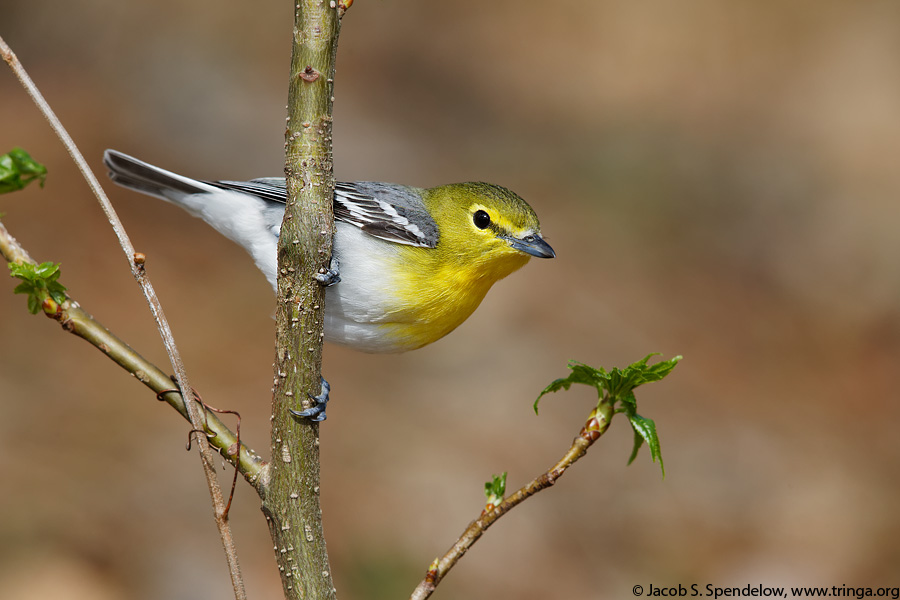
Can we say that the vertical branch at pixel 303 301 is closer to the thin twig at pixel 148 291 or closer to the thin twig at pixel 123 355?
the thin twig at pixel 123 355

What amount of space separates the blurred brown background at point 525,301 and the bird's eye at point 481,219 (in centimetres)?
425

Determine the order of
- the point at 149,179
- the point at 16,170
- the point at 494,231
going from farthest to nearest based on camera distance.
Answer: the point at 149,179 → the point at 494,231 → the point at 16,170

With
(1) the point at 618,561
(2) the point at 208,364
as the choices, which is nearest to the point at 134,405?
(2) the point at 208,364

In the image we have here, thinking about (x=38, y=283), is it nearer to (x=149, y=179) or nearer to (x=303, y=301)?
(x=303, y=301)

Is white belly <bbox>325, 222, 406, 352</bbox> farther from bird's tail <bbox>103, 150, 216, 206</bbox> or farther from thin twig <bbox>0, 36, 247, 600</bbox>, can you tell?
thin twig <bbox>0, 36, 247, 600</bbox>

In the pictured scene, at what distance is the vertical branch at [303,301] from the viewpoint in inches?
104

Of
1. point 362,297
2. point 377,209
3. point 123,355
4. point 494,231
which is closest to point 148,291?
point 123,355

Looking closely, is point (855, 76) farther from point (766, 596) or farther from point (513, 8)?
point (766, 596)

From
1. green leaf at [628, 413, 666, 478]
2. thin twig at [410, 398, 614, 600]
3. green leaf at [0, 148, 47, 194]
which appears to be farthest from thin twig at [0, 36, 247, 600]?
green leaf at [628, 413, 666, 478]

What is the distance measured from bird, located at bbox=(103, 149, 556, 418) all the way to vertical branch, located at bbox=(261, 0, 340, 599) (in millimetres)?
1306

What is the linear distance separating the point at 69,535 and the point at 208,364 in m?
2.89

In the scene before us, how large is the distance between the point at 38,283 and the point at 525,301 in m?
9.90

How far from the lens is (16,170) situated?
3139 millimetres

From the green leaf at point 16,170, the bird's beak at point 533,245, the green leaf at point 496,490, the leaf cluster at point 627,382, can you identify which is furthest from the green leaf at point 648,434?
the green leaf at point 16,170
